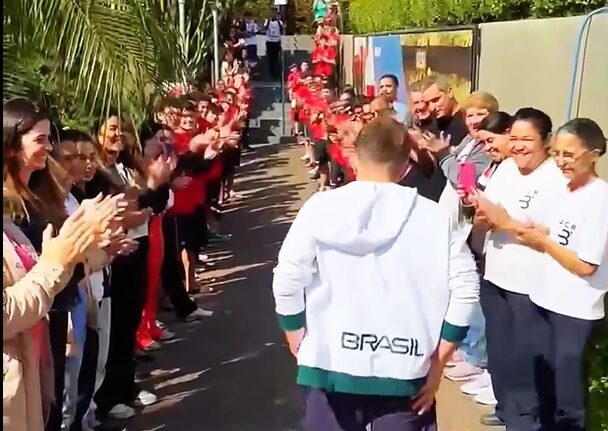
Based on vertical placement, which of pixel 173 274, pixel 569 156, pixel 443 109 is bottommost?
pixel 173 274

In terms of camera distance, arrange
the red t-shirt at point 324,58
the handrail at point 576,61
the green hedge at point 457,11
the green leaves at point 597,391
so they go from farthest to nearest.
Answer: the red t-shirt at point 324,58 → the green hedge at point 457,11 → the handrail at point 576,61 → the green leaves at point 597,391

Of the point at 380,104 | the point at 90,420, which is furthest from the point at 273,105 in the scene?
the point at 90,420

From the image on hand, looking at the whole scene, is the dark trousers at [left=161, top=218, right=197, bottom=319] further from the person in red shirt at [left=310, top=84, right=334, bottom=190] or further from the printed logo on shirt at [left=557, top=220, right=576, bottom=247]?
the printed logo on shirt at [left=557, top=220, right=576, bottom=247]

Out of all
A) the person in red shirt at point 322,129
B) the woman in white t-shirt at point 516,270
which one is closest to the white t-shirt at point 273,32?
the person in red shirt at point 322,129

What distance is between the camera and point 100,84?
6305mm

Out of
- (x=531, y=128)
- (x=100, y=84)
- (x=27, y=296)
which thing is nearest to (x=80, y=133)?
(x=100, y=84)

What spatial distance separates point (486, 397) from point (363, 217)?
303cm

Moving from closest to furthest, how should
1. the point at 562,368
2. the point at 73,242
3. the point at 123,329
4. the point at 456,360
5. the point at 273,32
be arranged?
the point at 73,242
the point at 562,368
the point at 123,329
the point at 456,360
the point at 273,32

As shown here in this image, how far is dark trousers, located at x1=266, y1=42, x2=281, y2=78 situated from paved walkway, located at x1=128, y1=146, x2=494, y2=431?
45.9 feet

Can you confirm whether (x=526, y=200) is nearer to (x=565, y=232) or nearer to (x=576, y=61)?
(x=565, y=232)

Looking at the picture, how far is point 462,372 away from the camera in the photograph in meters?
6.76

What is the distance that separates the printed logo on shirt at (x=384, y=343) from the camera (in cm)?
362

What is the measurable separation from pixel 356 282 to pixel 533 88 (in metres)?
4.60

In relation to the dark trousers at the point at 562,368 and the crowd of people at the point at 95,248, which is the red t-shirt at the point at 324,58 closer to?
the crowd of people at the point at 95,248
